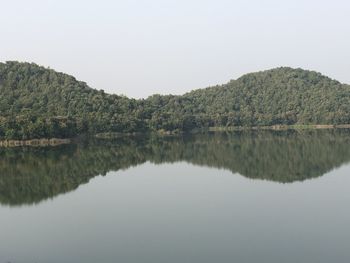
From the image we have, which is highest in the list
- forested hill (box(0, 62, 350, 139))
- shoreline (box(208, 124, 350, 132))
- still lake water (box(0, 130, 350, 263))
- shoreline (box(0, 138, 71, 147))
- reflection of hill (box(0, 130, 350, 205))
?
forested hill (box(0, 62, 350, 139))

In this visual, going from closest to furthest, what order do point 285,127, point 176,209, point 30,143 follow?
1. point 176,209
2. point 30,143
3. point 285,127

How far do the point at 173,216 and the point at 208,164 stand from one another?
25047mm

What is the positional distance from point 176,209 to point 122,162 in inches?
1014

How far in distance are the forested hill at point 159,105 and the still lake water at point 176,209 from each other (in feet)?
102

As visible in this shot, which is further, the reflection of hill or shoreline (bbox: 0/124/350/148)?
shoreline (bbox: 0/124/350/148)

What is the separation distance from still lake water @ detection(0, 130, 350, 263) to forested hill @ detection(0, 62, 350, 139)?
102 feet

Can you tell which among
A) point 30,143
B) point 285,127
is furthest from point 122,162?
point 285,127

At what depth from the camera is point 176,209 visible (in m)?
29.1

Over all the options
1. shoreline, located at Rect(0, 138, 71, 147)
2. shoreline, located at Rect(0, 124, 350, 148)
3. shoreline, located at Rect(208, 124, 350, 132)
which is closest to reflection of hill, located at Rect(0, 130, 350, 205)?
shoreline, located at Rect(0, 138, 71, 147)

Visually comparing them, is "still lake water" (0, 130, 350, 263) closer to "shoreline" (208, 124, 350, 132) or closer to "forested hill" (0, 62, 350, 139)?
"forested hill" (0, 62, 350, 139)

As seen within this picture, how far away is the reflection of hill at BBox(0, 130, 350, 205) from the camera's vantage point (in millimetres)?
38688

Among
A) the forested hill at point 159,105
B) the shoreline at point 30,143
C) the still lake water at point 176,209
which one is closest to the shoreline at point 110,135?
the shoreline at point 30,143

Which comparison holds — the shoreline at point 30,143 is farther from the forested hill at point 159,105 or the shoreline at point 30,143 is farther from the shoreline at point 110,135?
the forested hill at point 159,105

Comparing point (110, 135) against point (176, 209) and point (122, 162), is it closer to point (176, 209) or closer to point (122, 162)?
point (122, 162)
